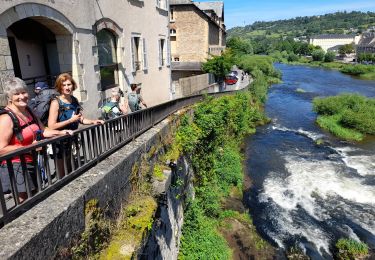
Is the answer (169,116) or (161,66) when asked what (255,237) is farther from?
(161,66)

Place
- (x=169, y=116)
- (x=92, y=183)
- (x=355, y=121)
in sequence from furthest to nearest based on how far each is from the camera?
(x=355, y=121), (x=169, y=116), (x=92, y=183)

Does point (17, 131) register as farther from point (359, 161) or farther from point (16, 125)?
point (359, 161)

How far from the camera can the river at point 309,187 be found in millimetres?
12470

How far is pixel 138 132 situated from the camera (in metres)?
6.99

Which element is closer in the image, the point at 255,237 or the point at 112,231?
the point at 112,231

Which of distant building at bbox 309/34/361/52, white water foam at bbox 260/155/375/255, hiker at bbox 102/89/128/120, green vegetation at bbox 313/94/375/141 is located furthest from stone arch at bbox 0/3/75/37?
distant building at bbox 309/34/361/52

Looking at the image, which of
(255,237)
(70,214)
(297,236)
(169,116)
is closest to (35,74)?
(169,116)

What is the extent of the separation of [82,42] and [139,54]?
431 centimetres

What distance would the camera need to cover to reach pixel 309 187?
51.6 feet

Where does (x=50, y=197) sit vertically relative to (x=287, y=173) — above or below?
above

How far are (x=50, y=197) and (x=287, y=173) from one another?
15585 millimetres

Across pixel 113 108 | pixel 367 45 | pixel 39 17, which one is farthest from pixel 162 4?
pixel 367 45

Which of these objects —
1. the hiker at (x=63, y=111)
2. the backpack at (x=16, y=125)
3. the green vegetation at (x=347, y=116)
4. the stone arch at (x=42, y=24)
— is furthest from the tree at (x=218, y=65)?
the backpack at (x=16, y=125)

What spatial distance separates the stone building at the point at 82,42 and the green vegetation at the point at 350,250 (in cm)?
1035
